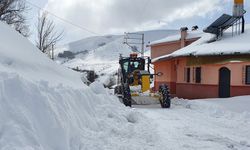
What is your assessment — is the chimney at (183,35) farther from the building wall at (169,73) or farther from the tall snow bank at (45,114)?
the tall snow bank at (45,114)

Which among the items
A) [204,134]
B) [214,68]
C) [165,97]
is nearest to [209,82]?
[214,68]

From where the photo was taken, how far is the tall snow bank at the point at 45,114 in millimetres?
4031

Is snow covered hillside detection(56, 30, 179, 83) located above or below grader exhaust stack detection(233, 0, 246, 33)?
above

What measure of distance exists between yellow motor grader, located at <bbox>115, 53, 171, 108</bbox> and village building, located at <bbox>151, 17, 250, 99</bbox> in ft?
17.5

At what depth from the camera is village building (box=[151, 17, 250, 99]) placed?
20.0 metres

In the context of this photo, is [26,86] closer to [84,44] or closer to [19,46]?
[19,46]

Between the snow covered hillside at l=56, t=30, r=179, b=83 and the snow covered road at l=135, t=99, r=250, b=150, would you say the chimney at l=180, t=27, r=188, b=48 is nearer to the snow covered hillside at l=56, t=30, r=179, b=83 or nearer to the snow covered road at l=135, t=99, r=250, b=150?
the snow covered road at l=135, t=99, r=250, b=150

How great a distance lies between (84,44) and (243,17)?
17586 centimetres

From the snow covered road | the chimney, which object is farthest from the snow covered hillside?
the snow covered road

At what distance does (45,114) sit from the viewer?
4660mm

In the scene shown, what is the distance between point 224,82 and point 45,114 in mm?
18011

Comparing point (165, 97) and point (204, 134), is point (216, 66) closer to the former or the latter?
point (165, 97)

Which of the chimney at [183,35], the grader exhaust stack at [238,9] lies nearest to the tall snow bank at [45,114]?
the grader exhaust stack at [238,9]

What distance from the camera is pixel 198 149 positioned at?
677 cm
